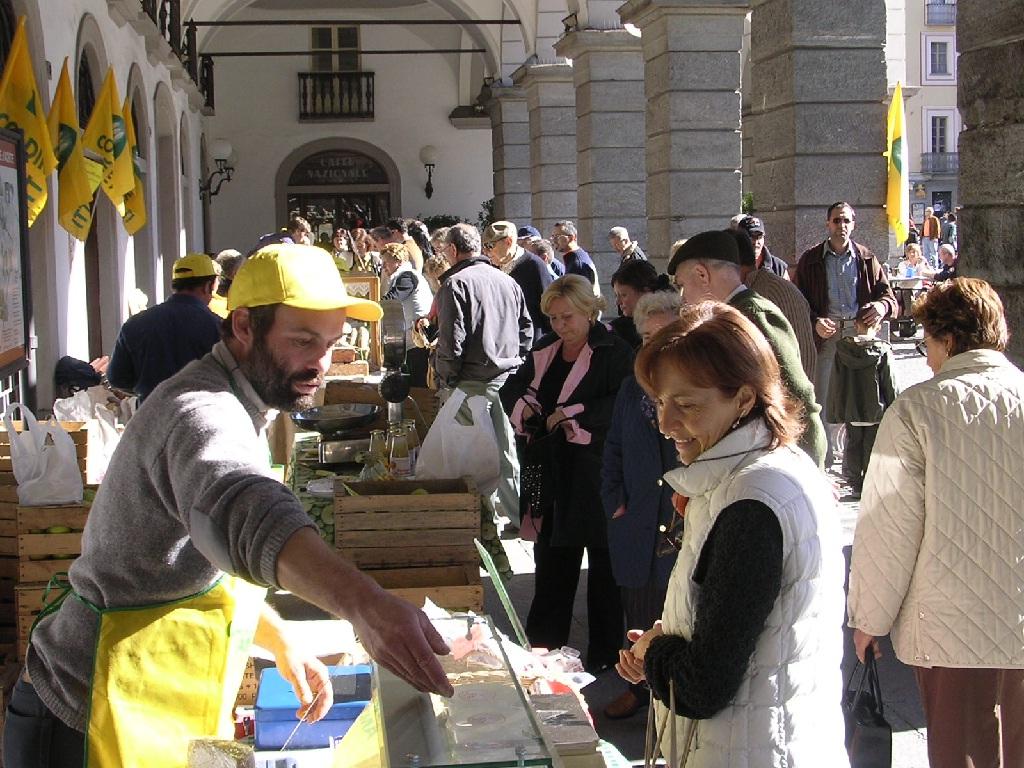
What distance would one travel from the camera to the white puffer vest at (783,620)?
236 centimetres

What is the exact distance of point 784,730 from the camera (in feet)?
7.76

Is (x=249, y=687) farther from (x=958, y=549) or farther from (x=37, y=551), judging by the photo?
(x=958, y=549)

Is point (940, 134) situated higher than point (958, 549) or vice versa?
point (940, 134)

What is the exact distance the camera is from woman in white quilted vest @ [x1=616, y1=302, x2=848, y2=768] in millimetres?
2324

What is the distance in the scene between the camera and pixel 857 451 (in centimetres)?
861

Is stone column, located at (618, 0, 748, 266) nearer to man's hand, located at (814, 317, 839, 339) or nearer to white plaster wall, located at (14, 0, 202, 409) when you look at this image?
man's hand, located at (814, 317, 839, 339)

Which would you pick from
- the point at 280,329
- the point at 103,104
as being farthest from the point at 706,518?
the point at 103,104

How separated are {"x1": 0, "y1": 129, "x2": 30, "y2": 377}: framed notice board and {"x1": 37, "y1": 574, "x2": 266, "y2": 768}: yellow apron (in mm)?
5231

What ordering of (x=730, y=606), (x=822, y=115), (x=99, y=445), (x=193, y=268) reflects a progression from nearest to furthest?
(x=730, y=606), (x=99, y=445), (x=193, y=268), (x=822, y=115)

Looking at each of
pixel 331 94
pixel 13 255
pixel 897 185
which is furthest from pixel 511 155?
pixel 13 255

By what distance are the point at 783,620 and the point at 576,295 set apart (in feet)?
10.5

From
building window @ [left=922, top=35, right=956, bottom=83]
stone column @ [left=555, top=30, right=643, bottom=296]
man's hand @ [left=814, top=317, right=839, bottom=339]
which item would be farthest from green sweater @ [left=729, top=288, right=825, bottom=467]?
building window @ [left=922, top=35, right=956, bottom=83]

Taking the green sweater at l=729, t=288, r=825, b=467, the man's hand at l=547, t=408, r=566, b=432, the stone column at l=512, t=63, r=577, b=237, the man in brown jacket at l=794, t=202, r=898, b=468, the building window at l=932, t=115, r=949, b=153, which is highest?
the building window at l=932, t=115, r=949, b=153

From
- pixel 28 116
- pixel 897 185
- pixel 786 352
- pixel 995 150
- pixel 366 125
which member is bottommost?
pixel 786 352
